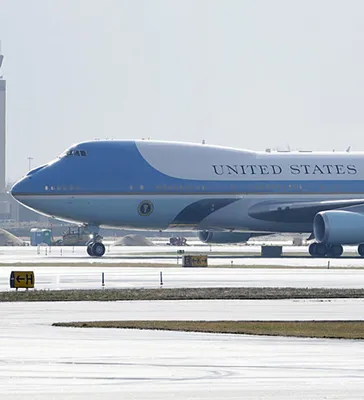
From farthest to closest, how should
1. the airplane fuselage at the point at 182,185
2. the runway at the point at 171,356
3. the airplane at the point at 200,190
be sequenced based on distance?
the airplane fuselage at the point at 182,185
the airplane at the point at 200,190
the runway at the point at 171,356

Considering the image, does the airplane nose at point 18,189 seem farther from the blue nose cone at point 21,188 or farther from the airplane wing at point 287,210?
the airplane wing at point 287,210

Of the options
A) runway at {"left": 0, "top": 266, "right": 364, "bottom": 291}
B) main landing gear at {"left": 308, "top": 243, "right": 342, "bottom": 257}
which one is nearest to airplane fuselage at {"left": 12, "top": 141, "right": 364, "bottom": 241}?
main landing gear at {"left": 308, "top": 243, "right": 342, "bottom": 257}

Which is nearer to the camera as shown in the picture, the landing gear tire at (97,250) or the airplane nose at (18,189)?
the airplane nose at (18,189)

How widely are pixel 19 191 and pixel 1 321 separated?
45.6 meters

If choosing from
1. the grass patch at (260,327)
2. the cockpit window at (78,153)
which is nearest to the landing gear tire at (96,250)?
the cockpit window at (78,153)

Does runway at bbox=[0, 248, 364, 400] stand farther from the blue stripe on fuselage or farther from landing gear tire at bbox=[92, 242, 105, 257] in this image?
landing gear tire at bbox=[92, 242, 105, 257]

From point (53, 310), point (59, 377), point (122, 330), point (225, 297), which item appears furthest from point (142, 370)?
point (225, 297)

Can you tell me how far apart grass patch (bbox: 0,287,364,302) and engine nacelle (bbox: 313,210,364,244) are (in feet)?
101

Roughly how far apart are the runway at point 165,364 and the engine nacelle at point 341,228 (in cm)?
4253

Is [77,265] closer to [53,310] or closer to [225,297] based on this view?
[225,297]

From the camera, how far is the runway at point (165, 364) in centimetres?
1983

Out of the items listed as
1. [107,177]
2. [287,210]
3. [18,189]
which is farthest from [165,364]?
[287,210]

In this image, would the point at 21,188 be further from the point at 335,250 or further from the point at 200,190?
the point at 335,250

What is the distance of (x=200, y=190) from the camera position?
7962 centimetres
